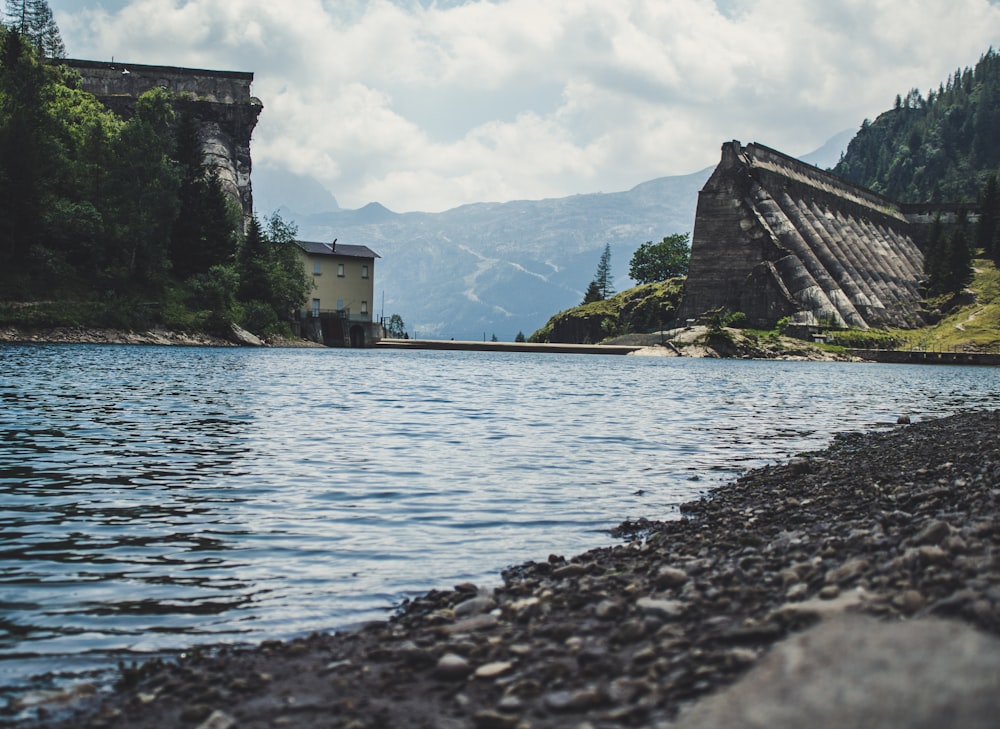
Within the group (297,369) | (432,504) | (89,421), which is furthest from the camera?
(297,369)

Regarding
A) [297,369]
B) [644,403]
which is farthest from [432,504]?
[297,369]

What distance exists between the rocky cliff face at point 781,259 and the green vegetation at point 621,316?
718 cm

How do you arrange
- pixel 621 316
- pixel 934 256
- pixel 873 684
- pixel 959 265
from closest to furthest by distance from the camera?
1. pixel 873 684
2. pixel 959 265
3. pixel 621 316
4. pixel 934 256

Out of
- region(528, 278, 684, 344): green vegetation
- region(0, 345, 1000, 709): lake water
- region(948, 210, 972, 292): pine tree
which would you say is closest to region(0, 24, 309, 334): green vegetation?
region(0, 345, 1000, 709): lake water

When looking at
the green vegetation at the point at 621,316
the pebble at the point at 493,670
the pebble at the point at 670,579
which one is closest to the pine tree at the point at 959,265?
the green vegetation at the point at 621,316

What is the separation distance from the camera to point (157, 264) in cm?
9438

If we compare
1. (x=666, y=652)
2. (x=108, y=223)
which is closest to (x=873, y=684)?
(x=666, y=652)

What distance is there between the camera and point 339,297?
12975cm

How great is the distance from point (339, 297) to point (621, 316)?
57.3 m

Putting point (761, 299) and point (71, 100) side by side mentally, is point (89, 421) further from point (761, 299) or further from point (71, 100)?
point (761, 299)

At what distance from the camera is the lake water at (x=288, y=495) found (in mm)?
8484

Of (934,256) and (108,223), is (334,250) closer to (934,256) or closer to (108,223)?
(108,223)

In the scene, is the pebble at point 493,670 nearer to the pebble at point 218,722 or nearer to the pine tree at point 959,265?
the pebble at point 218,722

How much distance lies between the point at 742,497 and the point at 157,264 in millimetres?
90937
